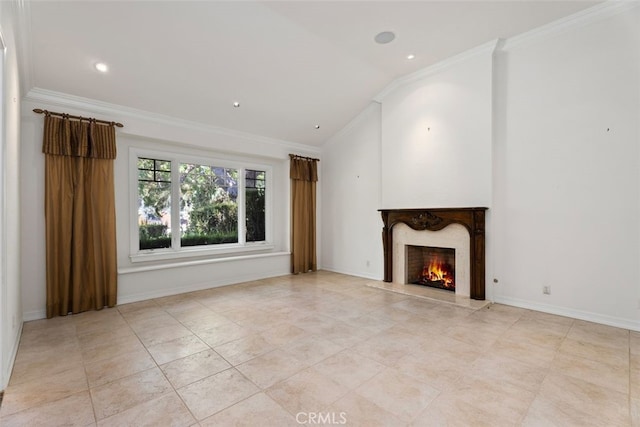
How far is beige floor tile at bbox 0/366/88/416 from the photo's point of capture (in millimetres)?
1995

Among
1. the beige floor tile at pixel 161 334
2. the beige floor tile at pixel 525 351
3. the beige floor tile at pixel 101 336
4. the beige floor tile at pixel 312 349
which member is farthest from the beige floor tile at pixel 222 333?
the beige floor tile at pixel 525 351

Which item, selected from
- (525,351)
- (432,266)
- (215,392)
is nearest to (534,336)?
(525,351)

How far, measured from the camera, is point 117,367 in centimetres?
248

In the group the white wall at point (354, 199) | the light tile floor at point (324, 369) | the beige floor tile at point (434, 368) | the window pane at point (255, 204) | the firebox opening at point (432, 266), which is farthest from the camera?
the window pane at point (255, 204)

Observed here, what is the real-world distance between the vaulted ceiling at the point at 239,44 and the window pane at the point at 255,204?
1.59m

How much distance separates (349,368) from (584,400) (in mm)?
1593

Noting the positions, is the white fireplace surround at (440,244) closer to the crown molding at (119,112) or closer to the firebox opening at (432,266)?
the firebox opening at (432,266)

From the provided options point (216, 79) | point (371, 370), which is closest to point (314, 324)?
point (371, 370)

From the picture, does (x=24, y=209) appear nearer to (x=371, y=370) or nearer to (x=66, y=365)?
(x=66, y=365)

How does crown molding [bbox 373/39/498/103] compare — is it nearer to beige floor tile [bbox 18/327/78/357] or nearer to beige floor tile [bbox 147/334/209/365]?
beige floor tile [bbox 147/334/209/365]

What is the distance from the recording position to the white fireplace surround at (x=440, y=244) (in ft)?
14.4

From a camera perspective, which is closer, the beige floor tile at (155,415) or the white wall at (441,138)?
the beige floor tile at (155,415)

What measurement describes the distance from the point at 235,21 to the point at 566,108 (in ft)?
13.2

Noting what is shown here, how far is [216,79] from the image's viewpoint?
4.14 metres
